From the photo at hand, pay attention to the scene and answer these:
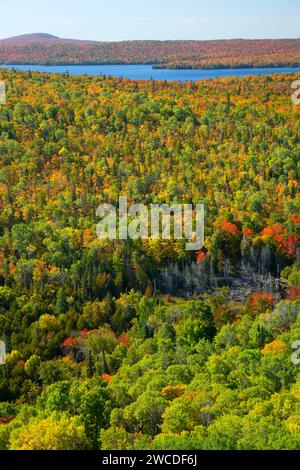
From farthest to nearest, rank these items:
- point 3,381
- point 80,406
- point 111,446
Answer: point 3,381 → point 80,406 → point 111,446

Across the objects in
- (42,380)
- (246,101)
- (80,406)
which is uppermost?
(246,101)

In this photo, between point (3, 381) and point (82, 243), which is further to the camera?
point (82, 243)

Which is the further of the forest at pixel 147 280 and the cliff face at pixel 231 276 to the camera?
the cliff face at pixel 231 276

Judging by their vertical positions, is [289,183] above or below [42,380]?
above

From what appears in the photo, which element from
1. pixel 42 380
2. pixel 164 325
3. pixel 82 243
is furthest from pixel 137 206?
pixel 42 380

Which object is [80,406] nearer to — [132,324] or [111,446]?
[111,446]

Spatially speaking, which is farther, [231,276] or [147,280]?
[231,276]

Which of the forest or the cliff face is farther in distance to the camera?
the cliff face

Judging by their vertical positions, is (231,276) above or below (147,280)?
below
